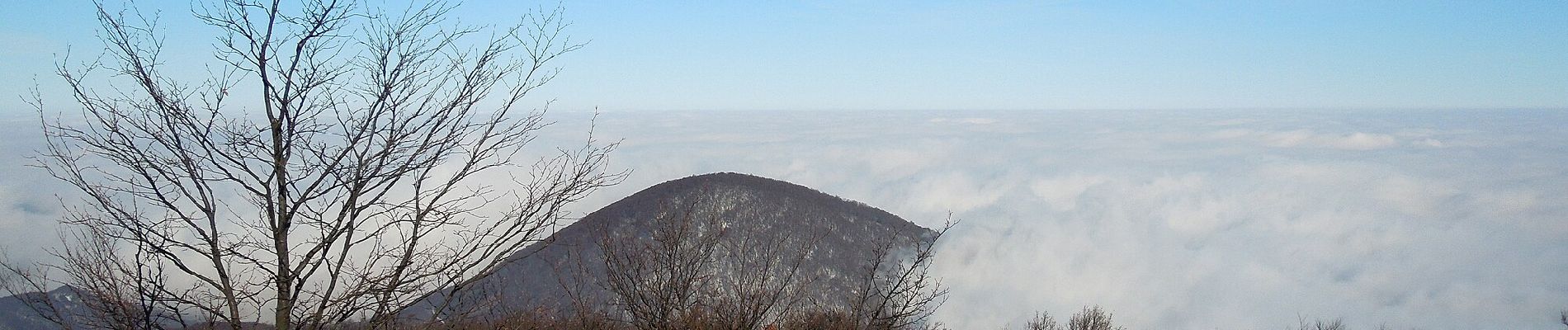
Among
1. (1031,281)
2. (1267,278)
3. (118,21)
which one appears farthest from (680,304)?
(1267,278)

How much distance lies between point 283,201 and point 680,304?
661 cm

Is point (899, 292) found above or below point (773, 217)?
above

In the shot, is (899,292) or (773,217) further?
(773,217)

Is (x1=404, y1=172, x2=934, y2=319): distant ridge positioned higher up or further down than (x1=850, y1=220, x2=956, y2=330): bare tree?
further down

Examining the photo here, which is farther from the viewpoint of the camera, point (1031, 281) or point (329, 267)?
point (1031, 281)

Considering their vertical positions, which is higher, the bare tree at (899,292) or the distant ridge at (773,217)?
the bare tree at (899,292)

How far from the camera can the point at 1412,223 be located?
7456 inches

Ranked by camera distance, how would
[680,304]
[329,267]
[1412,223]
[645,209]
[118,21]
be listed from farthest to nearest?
[1412,223], [645,209], [680,304], [329,267], [118,21]

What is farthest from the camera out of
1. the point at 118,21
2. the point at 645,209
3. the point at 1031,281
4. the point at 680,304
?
the point at 1031,281

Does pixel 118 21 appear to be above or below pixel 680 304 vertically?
above

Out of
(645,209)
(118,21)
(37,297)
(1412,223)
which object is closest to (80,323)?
(37,297)

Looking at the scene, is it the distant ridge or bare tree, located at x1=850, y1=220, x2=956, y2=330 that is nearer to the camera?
bare tree, located at x1=850, y1=220, x2=956, y2=330

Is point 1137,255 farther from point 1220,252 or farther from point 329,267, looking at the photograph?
point 329,267

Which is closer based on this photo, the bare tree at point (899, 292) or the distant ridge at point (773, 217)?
the bare tree at point (899, 292)
